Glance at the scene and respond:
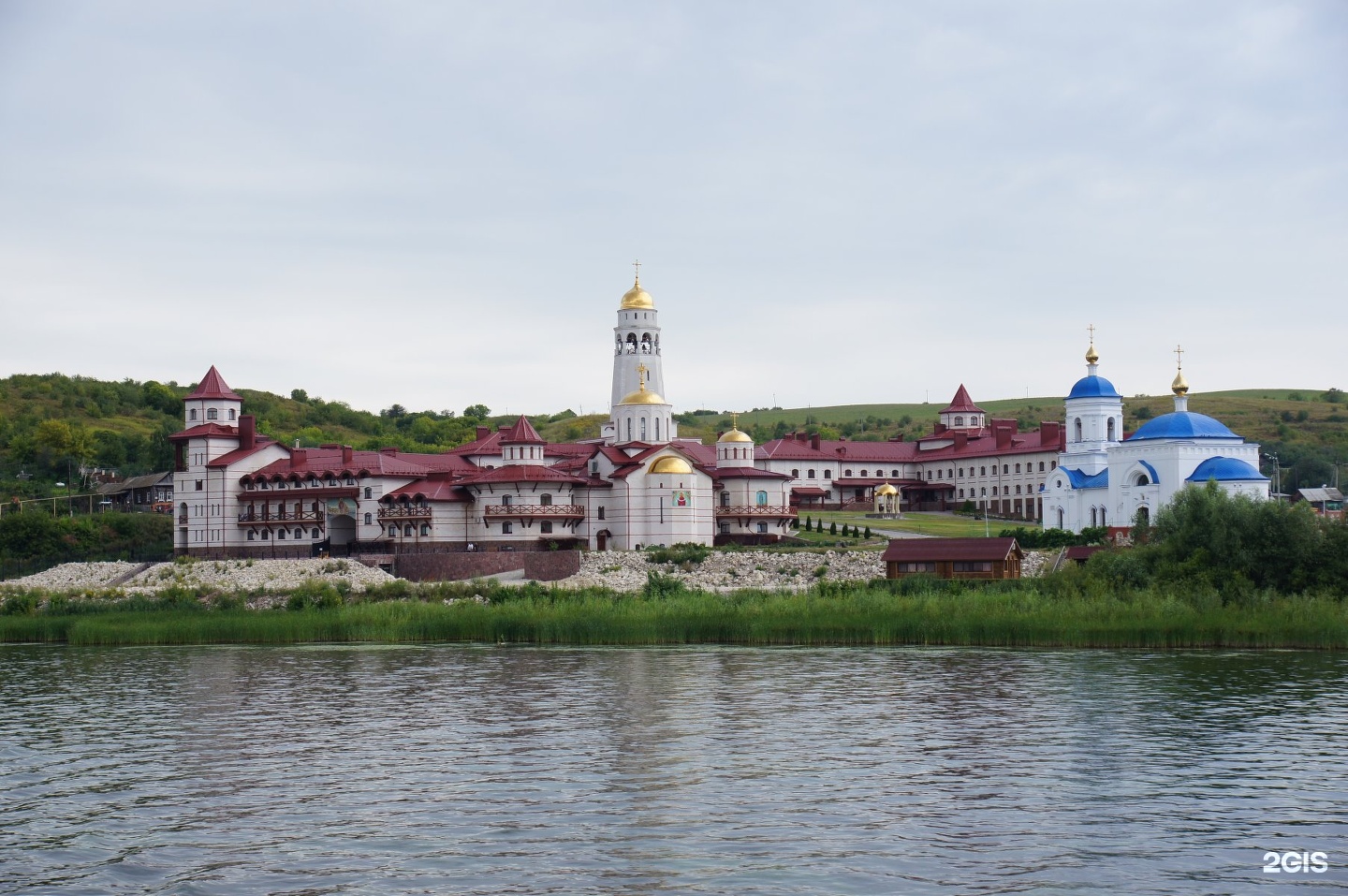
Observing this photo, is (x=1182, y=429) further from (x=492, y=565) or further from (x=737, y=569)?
(x=492, y=565)

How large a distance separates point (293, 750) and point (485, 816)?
6.65m

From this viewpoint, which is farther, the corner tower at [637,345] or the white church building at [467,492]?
the corner tower at [637,345]

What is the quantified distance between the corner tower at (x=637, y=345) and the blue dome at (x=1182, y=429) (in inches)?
1150

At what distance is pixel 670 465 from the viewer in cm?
7525

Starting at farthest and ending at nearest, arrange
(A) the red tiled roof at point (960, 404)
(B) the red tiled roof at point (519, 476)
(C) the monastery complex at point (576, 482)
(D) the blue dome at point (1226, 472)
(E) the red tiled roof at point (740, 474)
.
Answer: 1. (A) the red tiled roof at point (960, 404)
2. (E) the red tiled roof at point (740, 474)
3. (B) the red tiled roof at point (519, 476)
4. (C) the monastery complex at point (576, 482)
5. (D) the blue dome at point (1226, 472)

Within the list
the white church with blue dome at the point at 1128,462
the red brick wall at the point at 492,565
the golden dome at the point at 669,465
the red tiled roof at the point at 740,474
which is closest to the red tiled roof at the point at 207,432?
the red brick wall at the point at 492,565

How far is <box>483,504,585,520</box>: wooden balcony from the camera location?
7394cm

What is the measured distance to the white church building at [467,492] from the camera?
7450 cm

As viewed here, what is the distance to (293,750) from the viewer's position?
25.6m

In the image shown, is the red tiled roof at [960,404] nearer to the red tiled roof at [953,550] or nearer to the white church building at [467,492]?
the white church building at [467,492]

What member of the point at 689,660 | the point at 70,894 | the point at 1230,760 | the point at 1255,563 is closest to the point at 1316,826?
the point at 1230,760

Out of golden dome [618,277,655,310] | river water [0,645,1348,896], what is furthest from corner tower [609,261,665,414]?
river water [0,645,1348,896]

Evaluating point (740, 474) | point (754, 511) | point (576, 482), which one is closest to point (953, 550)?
point (754, 511)

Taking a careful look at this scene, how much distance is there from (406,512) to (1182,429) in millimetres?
37609
